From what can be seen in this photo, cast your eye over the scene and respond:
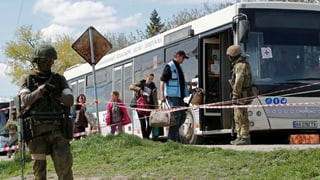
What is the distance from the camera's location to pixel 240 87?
13.4 m

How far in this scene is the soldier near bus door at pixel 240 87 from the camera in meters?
13.3

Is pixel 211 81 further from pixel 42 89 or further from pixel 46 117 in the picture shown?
pixel 42 89

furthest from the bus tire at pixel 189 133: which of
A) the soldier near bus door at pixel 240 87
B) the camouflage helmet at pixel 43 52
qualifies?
the camouflage helmet at pixel 43 52

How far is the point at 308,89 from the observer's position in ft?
49.6

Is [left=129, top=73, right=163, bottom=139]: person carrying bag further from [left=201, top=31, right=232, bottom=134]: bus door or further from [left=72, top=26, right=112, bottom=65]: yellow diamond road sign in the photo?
[left=72, top=26, right=112, bottom=65]: yellow diamond road sign

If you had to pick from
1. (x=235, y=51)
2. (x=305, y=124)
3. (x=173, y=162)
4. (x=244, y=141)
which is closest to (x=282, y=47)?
(x=305, y=124)

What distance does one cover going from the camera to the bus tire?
1662 cm

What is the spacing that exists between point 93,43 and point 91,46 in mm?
119

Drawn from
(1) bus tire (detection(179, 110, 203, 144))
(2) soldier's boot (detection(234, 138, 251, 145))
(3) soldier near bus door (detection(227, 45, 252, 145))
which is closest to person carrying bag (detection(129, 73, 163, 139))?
(1) bus tire (detection(179, 110, 203, 144))

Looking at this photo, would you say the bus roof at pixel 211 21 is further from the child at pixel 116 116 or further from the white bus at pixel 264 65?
the child at pixel 116 116

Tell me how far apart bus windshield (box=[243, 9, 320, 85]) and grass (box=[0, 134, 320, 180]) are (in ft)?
11.2

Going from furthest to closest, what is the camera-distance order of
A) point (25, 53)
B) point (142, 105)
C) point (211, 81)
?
point (25, 53), point (142, 105), point (211, 81)

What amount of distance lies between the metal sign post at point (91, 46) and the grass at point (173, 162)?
2.13m

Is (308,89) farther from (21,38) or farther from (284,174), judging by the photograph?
(21,38)
